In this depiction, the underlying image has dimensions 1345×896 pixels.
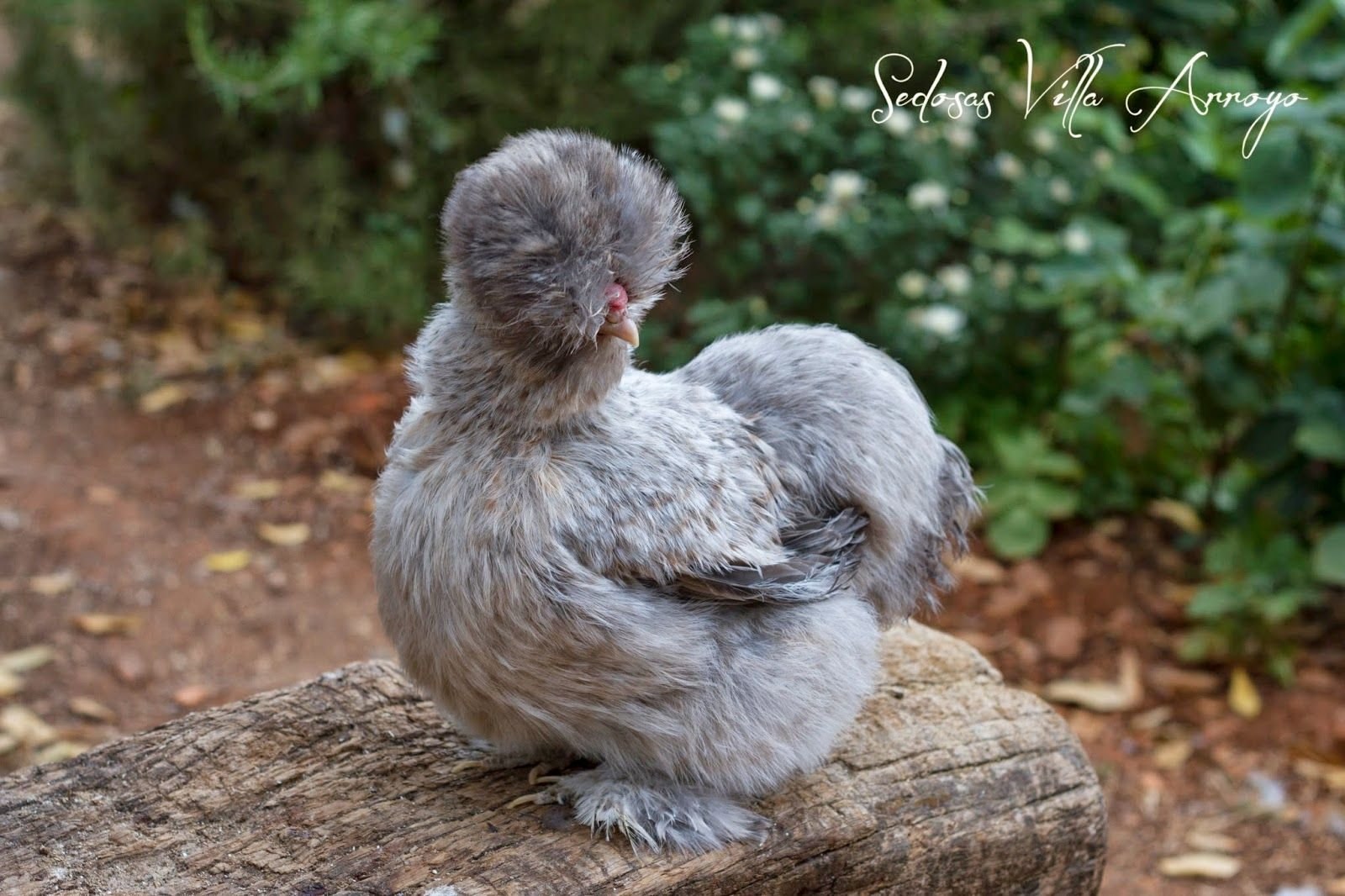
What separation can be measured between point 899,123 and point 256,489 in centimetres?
Result: 294

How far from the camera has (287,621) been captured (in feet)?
15.9

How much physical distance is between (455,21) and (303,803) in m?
4.17

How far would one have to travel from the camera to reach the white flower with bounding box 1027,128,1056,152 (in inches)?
218

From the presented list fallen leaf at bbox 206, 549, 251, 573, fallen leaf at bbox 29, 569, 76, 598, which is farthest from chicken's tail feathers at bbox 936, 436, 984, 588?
fallen leaf at bbox 29, 569, 76, 598

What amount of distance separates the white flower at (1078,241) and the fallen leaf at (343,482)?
9.59ft

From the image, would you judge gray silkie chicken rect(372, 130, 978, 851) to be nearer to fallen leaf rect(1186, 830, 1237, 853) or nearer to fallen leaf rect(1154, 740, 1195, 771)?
fallen leaf rect(1186, 830, 1237, 853)

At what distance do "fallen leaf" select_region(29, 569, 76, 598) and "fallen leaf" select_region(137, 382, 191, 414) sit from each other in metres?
1.17

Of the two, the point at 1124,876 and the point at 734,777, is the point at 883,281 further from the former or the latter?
the point at 734,777

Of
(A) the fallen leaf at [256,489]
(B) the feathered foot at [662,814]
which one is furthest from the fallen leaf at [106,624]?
(B) the feathered foot at [662,814]

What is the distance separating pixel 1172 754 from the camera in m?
4.60

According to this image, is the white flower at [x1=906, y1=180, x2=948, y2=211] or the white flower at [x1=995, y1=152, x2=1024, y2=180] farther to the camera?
the white flower at [x1=995, y1=152, x2=1024, y2=180]

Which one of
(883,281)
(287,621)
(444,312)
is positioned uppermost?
(444,312)

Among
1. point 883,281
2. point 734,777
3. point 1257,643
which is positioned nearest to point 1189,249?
point 883,281

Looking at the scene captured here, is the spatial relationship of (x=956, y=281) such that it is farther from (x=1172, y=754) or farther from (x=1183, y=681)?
(x=1172, y=754)
